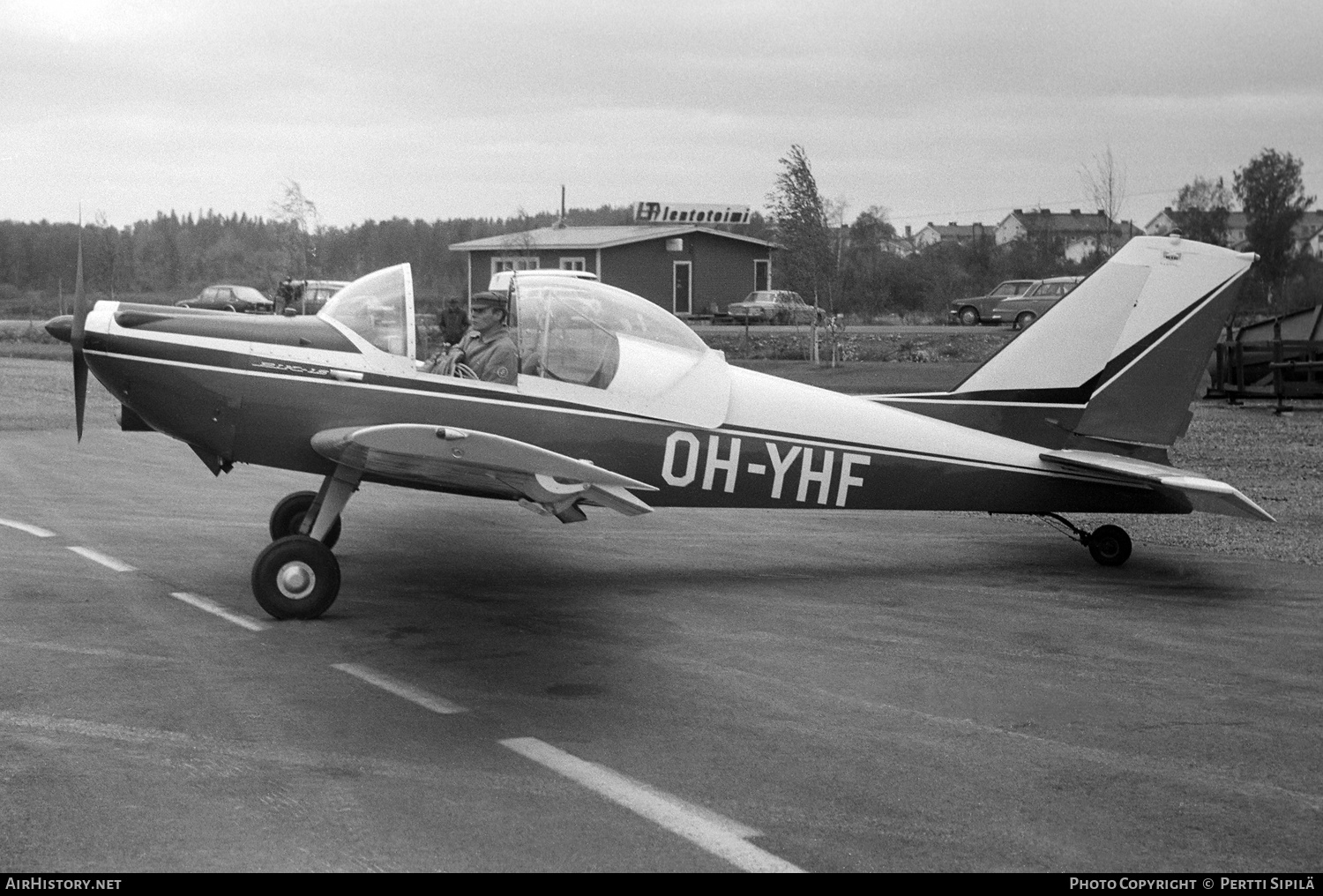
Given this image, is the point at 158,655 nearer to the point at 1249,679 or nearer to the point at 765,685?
the point at 765,685

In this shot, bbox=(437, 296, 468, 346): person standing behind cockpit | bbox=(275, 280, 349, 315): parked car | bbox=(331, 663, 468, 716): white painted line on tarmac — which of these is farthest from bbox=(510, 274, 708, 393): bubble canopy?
bbox=(275, 280, 349, 315): parked car

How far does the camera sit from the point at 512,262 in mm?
50281

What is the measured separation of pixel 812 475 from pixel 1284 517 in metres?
5.81

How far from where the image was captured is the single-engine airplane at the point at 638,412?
795cm

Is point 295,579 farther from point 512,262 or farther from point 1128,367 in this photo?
point 512,262

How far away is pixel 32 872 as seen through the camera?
4113 mm

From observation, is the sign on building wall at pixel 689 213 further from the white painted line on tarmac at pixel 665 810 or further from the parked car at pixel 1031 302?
the white painted line on tarmac at pixel 665 810

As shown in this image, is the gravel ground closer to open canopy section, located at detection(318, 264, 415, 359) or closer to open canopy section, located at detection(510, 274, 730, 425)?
open canopy section, located at detection(510, 274, 730, 425)

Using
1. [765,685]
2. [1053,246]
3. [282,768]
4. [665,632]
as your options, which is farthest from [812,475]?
[1053,246]

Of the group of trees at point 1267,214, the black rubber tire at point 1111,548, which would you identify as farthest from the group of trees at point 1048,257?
the black rubber tire at point 1111,548

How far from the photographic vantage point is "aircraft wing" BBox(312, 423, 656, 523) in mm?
7039

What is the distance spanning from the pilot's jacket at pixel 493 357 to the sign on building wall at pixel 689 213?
5722 cm

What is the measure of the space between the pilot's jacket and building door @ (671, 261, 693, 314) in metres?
46.1

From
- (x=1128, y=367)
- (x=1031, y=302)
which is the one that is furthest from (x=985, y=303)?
(x=1128, y=367)
